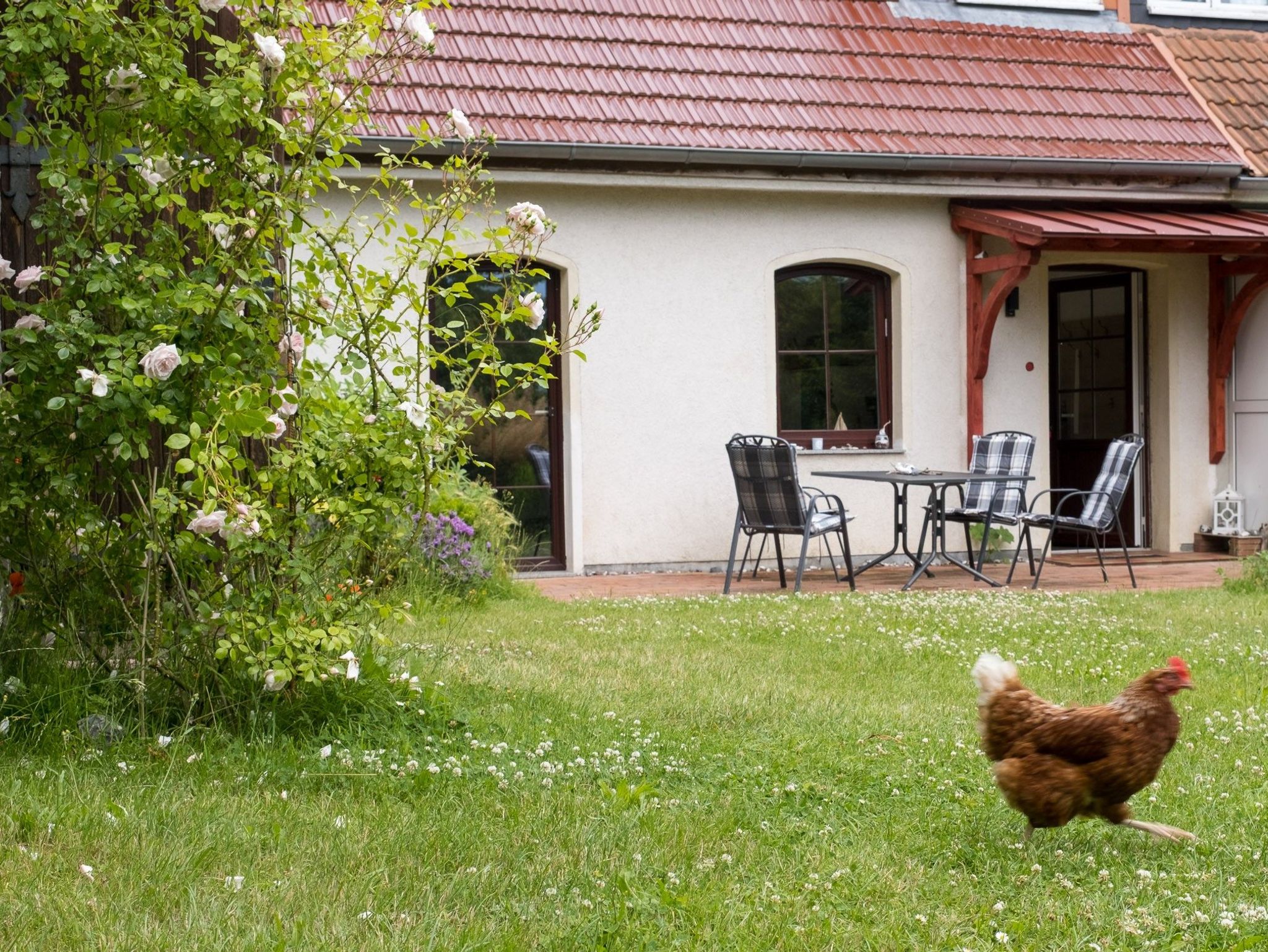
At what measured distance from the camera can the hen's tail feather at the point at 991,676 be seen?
3.62 m

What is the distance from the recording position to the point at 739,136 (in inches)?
424

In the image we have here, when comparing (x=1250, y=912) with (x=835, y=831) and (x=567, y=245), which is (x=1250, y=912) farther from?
(x=567, y=245)

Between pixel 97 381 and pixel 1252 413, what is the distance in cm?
1076

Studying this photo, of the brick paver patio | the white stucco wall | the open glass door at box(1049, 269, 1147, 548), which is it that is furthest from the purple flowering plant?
the open glass door at box(1049, 269, 1147, 548)

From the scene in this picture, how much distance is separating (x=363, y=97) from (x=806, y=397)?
741 centimetres

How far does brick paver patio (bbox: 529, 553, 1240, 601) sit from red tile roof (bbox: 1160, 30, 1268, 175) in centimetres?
373

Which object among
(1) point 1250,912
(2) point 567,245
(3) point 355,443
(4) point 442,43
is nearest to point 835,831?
(1) point 1250,912

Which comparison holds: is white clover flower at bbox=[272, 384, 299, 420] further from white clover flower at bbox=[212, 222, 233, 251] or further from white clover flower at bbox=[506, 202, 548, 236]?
white clover flower at bbox=[506, 202, 548, 236]

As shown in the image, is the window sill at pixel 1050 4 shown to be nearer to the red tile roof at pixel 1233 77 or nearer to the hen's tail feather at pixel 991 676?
the red tile roof at pixel 1233 77

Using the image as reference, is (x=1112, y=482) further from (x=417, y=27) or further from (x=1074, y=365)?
(x=417, y=27)

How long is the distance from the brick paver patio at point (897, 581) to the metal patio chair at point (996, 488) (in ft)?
0.91

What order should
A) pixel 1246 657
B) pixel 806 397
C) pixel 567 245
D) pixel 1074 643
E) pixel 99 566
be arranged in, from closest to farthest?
pixel 99 566 → pixel 1246 657 → pixel 1074 643 → pixel 567 245 → pixel 806 397

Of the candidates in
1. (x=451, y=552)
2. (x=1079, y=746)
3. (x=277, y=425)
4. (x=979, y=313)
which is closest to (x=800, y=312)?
(x=979, y=313)

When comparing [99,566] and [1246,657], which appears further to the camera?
[1246,657]
